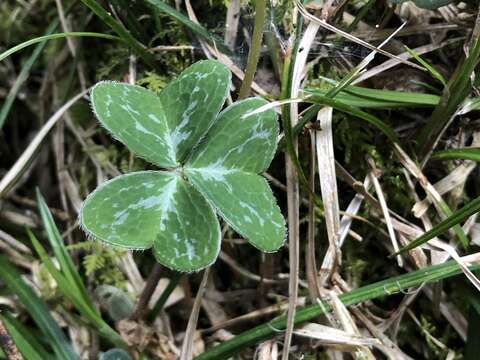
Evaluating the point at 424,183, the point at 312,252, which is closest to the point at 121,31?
the point at 312,252

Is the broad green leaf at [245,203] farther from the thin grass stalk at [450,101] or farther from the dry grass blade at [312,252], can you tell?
the thin grass stalk at [450,101]

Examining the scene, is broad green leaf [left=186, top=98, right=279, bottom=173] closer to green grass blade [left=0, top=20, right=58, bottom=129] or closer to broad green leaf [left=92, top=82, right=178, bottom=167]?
broad green leaf [left=92, top=82, right=178, bottom=167]

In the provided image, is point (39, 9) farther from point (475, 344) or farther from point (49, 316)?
point (475, 344)

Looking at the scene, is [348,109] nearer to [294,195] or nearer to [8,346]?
[294,195]

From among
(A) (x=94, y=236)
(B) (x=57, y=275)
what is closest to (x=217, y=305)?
(B) (x=57, y=275)

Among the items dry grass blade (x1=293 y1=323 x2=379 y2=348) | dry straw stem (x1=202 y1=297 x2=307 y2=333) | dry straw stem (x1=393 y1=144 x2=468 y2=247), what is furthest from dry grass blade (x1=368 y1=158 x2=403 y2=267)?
dry straw stem (x1=202 y1=297 x2=307 y2=333)

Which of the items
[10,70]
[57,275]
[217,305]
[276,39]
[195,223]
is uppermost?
[276,39]
